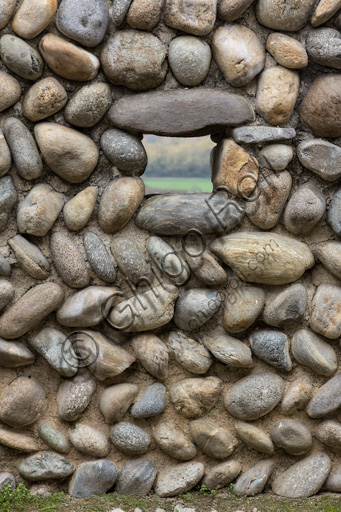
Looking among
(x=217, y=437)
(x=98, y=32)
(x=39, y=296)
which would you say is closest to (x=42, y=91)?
(x=98, y=32)

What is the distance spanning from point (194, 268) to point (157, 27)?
0.63m

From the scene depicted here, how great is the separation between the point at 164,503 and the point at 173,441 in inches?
6.3

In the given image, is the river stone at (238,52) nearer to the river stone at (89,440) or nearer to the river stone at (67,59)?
the river stone at (67,59)

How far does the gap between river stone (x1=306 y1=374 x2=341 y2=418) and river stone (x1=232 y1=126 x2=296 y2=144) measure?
666mm

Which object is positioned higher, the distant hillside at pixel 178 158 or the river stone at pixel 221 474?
the distant hillside at pixel 178 158

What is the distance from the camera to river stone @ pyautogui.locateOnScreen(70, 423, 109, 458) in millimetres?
1600

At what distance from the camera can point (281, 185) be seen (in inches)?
62.2

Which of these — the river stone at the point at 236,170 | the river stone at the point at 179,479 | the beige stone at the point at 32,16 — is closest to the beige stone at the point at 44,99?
the beige stone at the point at 32,16

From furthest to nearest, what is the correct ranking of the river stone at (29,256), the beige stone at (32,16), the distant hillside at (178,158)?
1. the distant hillside at (178,158)
2. the river stone at (29,256)
3. the beige stone at (32,16)

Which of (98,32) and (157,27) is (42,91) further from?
(157,27)

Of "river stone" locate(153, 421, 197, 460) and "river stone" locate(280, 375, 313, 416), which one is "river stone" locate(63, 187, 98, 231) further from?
"river stone" locate(280, 375, 313, 416)

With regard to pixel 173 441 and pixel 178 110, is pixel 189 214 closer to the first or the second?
pixel 178 110

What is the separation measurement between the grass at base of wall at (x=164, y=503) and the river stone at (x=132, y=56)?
3.58ft

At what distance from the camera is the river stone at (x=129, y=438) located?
1601mm
